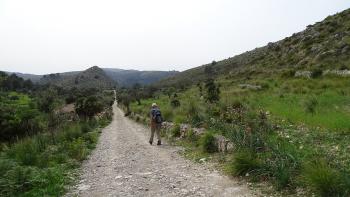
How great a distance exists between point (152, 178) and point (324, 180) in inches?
185

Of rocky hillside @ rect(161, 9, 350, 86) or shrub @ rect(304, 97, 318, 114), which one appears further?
rocky hillside @ rect(161, 9, 350, 86)

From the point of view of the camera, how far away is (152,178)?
1021 centimetres

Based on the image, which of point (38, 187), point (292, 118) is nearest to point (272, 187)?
point (38, 187)

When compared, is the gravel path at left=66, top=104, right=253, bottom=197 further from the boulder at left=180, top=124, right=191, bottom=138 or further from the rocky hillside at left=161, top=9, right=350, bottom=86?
the rocky hillside at left=161, top=9, right=350, bottom=86

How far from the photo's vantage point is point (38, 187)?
364 inches

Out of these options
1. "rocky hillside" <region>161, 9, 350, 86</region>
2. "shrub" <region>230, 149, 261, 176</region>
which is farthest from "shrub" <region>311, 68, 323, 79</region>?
"shrub" <region>230, 149, 261, 176</region>

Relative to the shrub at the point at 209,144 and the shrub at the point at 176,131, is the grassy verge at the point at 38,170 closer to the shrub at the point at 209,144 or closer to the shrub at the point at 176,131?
the shrub at the point at 209,144

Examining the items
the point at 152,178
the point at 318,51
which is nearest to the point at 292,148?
the point at 152,178

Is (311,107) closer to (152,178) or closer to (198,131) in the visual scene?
(198,131)

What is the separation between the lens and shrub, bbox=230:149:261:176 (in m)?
9.30

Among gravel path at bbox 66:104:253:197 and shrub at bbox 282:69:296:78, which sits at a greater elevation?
shrub at bbox 282:69:296:78

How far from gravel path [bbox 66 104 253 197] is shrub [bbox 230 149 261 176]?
33 cm

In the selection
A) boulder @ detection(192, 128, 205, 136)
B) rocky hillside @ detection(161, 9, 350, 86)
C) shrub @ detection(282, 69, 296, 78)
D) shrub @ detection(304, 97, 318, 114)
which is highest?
rocky hillside @ detection(161, 9, 350, 86)

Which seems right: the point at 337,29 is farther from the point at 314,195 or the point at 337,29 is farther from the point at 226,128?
the point at 314,195
